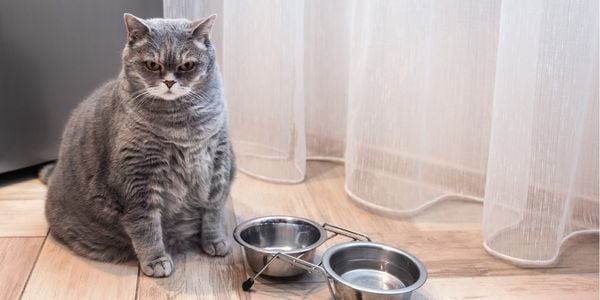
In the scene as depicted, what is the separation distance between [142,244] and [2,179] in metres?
0.73

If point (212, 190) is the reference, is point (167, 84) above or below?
above

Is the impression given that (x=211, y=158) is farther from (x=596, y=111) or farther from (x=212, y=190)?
(x=596, y=111)

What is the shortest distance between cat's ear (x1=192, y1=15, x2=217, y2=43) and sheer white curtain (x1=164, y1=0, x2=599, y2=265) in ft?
1.36

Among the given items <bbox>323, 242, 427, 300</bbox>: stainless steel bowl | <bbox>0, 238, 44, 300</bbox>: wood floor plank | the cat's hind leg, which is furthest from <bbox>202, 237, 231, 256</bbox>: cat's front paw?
<bbox>0, 238, 44, 300</bbox>: wood floor plank

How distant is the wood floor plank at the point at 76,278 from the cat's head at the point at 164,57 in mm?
395

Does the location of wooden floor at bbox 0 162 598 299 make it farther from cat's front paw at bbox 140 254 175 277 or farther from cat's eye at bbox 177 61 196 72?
cat's eye at bbox 177 61 196 72

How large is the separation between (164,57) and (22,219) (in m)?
0.66

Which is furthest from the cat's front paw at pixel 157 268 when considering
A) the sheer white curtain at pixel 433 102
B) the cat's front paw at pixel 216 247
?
the sheer white curtain at pixel 433 102

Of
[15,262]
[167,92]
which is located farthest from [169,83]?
[15,262]

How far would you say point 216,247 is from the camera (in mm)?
1420

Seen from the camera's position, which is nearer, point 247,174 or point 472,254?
point 472,254

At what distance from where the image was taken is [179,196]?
4.37ft

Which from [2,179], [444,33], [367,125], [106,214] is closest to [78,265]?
[106,214]

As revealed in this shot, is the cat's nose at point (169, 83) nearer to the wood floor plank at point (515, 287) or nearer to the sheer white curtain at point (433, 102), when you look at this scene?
the sheer white curtain at point (433, 102)
